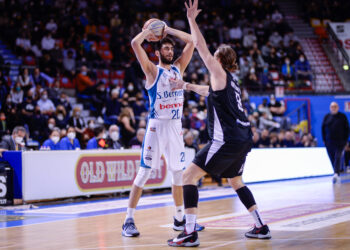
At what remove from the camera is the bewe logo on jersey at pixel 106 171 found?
12.0m

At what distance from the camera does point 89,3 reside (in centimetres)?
2412

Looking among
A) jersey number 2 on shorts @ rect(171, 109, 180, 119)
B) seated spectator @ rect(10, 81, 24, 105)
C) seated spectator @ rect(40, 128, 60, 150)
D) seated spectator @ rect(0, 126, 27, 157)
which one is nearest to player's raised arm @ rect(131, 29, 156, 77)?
jersey number 2 on shorts @ rect(171, 109, 180, 119)

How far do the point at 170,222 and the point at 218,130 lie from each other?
7.88 ft

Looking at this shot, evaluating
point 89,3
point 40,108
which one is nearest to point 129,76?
point 40,108

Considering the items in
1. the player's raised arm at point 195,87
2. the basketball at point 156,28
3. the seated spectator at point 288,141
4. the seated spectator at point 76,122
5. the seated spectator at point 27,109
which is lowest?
the seated spectator at point 288,141

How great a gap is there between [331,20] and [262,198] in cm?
2245

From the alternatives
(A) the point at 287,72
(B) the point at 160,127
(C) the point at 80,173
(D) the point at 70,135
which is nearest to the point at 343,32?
(A) the point at 287,72

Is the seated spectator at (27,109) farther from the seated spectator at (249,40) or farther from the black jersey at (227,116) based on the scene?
the seated spectator at (249,40)

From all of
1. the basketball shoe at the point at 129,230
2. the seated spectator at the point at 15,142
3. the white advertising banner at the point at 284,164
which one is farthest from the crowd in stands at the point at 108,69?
the basketball shoe at the point at 129,230

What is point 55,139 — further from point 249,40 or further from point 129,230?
point 249,40

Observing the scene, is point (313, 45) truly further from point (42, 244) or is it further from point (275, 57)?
point (42, 244)

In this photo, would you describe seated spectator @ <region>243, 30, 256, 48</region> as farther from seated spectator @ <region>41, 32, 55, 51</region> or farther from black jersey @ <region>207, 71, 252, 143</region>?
black jersey @ <region>207, 71, 252, 143</region>

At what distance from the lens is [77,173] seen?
1184cm

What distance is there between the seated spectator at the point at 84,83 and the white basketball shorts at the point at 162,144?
39.7 feet
